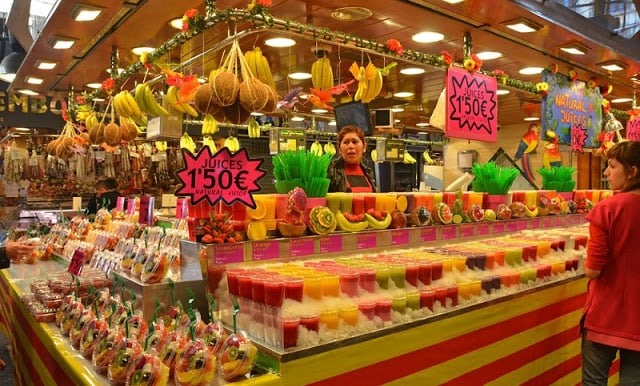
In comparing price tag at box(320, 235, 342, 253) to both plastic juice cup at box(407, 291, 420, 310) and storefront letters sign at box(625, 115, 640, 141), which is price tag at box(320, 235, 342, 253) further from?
storefront letters sign at box(625, 115, 640, 141)

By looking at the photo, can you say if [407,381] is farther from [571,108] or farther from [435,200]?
[571,108]

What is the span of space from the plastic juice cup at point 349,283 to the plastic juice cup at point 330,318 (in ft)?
0.63

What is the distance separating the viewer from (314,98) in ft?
13.3

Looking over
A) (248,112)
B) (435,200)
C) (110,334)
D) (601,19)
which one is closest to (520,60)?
(601,19)

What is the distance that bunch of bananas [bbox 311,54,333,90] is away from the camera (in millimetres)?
4016

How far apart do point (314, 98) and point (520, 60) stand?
8.64 ft

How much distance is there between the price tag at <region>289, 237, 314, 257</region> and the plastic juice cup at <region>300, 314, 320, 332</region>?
73 cm

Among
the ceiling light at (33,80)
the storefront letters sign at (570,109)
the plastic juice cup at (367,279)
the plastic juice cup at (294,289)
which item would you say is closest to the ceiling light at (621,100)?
the storefront letters sign at (570,109)

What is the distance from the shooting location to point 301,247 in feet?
Answer: 9.19

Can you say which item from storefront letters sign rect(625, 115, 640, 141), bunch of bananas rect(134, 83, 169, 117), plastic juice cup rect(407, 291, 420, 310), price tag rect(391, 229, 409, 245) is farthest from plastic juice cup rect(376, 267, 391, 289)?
storefront letters sign rect(625, 115, 640, 141)

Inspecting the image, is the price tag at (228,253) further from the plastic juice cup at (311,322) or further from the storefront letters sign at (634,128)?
Answer: the storefront letters sign at (634,128)

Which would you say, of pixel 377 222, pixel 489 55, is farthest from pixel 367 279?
pixel 489 55

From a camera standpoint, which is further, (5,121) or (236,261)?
(5,121)

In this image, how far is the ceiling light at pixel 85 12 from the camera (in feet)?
12.4
